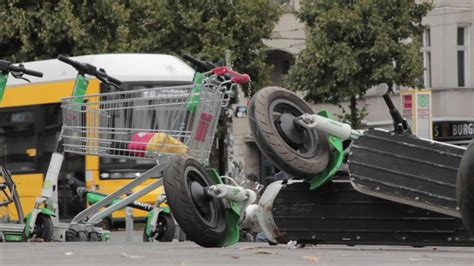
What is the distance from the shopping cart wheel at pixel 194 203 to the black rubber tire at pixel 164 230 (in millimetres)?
2668

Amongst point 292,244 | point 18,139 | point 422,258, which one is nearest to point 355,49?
point 18,139

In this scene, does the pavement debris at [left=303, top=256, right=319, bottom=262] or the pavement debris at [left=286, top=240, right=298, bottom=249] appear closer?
the pavement debris at [left=303, top=256, right=319, bottom=262]

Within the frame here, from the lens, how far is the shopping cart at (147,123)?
917 cm

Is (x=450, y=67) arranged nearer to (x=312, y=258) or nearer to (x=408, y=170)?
(x=408, y=170)

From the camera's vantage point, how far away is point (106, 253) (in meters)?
7.75

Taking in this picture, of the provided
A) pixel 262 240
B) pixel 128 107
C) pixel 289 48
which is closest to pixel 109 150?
pixel 128 107

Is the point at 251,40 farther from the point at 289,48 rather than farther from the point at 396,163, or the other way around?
the point at 396,163

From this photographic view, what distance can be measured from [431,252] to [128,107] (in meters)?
3.44

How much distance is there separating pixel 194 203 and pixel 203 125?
134 cm

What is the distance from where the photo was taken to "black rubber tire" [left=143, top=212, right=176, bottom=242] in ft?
35.9

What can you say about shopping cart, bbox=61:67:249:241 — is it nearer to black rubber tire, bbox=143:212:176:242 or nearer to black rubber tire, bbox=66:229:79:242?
black rubber tire, bbox=66:229:79:242

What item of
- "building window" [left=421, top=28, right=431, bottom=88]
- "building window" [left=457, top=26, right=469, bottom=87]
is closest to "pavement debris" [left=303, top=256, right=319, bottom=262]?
"building window" [left=421, top=28, right=431, bottom=88]

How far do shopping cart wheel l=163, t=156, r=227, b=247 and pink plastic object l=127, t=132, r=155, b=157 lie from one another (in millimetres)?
1217

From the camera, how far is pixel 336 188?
7.82m
